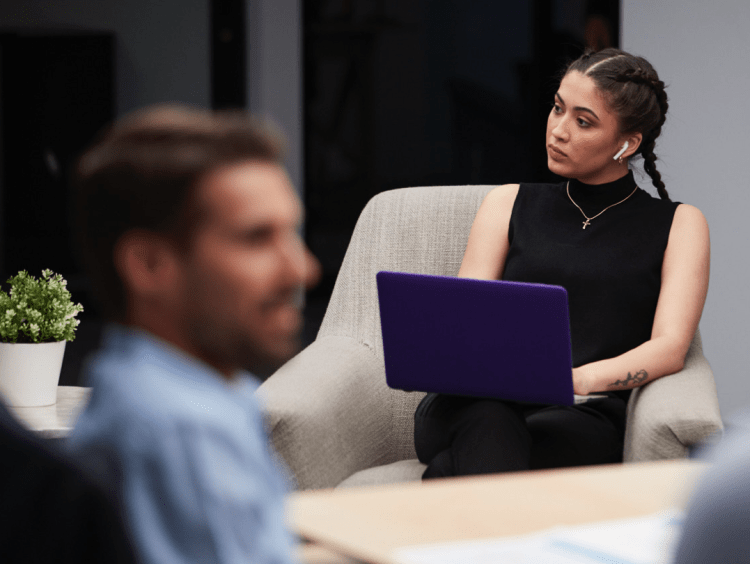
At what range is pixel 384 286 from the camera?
1.58 m

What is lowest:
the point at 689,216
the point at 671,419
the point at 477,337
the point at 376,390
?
the point at 376,390

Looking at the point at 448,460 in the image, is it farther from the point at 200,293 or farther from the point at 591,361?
the point at 200,293

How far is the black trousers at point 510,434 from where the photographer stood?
1.53 metres

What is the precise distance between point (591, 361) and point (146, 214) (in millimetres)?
1476

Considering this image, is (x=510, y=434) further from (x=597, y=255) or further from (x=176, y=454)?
(x=176, y=454)

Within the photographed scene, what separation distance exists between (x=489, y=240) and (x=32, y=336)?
3.19 feet

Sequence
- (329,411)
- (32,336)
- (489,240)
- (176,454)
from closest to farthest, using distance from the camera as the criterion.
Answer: (176,454), (329,411), (32,336), (489,240)

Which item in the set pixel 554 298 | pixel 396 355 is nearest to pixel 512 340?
pixel 554 298

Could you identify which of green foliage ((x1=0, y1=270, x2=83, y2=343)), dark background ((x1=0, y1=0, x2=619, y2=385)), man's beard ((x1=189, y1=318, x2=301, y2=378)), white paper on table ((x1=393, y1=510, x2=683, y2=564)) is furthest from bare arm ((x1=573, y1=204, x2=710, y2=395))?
dark background ((x1=0, y1=0, x2=619, y2=385))

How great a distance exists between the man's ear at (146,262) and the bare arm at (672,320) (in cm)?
129

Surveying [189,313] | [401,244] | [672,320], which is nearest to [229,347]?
[189,313]

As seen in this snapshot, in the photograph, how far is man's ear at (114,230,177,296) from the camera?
21.4 inches

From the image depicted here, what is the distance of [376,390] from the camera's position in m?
1.94

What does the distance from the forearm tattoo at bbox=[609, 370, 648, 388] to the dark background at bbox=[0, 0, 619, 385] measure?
2.70 metres
